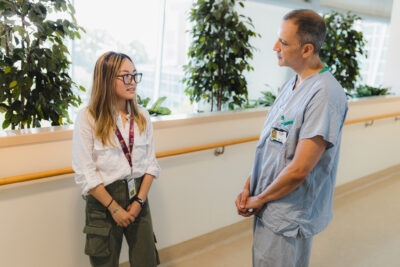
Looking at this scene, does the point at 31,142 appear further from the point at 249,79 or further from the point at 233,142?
the point at 249,79

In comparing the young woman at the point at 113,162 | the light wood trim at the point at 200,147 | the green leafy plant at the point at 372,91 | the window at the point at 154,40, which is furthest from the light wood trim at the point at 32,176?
the green leafy plant at the point at 372,91

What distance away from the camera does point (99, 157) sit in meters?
1.68

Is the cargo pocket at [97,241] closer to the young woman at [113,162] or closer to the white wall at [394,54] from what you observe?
the young woman at [113,162]

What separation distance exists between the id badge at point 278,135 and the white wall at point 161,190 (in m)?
1.04

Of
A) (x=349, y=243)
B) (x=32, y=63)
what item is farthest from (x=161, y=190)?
(x=349, y=243)

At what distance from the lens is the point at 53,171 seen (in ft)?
6.17

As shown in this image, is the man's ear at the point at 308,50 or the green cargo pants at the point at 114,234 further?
the green cargo pants at the point at 114,234

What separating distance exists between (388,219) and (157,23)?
319cm

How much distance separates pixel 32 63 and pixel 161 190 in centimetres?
119

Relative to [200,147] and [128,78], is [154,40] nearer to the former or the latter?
[200,147]

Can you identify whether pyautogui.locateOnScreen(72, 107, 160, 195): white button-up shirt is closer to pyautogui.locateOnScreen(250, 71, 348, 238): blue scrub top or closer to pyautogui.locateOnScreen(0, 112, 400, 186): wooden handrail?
pyautogui.locateOnScreen(0, 112, 400, 186): wooden handrail

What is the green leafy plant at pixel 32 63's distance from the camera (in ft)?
6.22

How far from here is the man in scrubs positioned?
54.0 inches

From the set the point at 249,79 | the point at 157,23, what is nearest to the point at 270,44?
the point at 249,79
